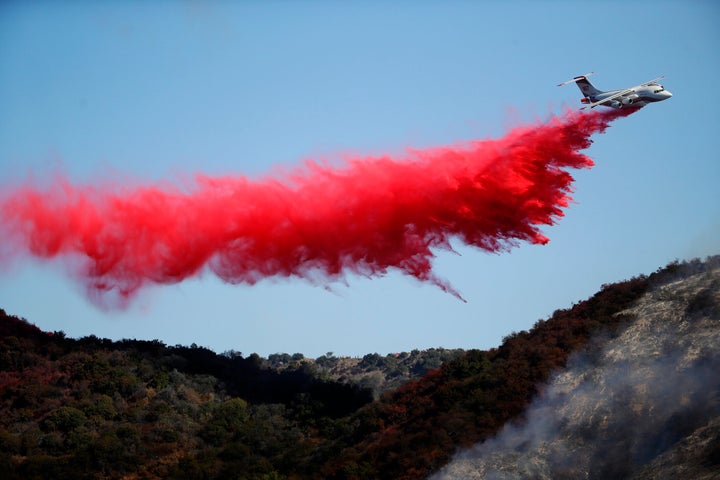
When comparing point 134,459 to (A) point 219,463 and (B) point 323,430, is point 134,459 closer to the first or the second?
(A) point 219,463

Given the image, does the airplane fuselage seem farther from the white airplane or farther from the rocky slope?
the rocky slope

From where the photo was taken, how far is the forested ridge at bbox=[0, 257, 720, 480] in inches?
2282

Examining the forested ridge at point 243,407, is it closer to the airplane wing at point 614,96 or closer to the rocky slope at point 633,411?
the rocky slope at point 633,411

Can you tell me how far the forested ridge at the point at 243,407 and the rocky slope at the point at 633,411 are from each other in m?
1.59

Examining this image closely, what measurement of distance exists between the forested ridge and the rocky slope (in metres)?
1.59

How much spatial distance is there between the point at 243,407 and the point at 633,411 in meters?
28.8

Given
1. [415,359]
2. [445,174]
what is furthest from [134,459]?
[415,359]

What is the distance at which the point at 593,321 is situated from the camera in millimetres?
62094

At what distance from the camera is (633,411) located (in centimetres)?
5112

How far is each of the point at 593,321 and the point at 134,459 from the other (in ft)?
91.1

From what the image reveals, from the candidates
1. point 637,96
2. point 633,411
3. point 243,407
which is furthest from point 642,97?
point 243,407

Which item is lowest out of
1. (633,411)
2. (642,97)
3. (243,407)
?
(633,411)

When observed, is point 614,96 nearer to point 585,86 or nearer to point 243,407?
point 585,86

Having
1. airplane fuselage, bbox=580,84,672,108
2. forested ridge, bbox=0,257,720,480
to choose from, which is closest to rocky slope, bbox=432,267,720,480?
forested ridge, bbox=0,257,720,480
